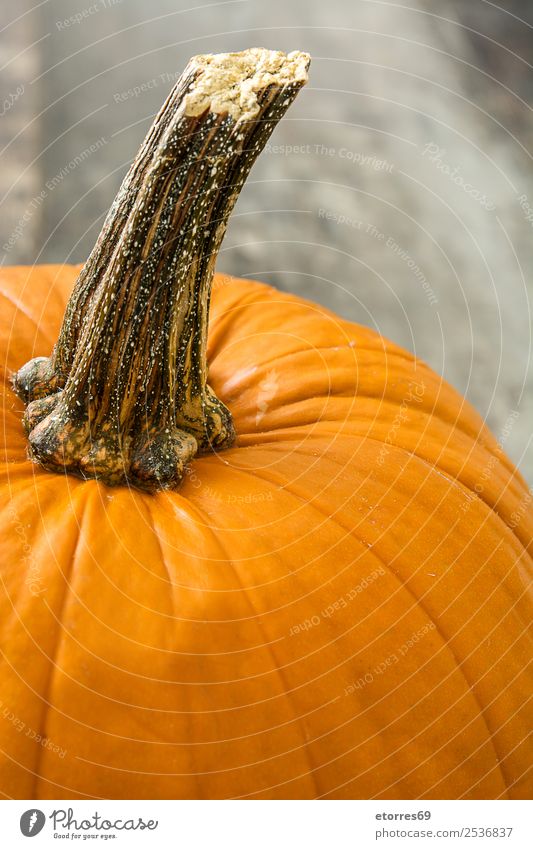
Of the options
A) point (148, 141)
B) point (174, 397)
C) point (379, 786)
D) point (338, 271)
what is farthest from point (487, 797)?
point (338, 271)

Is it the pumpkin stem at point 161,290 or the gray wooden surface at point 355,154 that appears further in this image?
the gray wooden surface at point 355,154

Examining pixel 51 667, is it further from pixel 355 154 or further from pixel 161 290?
pixel 355 154

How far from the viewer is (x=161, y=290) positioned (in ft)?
1.79

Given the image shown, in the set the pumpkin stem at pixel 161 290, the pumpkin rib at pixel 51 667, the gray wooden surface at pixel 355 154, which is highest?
the gray wooden surface at pixel 355 154

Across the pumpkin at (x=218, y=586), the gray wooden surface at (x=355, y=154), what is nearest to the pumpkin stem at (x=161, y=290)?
the pumpkin at (x=218, y=586)

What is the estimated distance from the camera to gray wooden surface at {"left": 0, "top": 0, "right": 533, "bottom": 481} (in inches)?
47.6

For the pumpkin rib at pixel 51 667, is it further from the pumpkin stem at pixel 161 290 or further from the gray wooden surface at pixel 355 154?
the gray wooden surface at pixel 355 154

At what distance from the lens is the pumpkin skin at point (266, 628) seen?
1.57ft

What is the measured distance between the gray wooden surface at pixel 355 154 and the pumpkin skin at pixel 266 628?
644mm

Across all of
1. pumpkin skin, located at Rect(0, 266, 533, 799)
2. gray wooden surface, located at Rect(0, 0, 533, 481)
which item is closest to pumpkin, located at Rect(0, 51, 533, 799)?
pumpkin skin, located at Rect(0, 266, 533, 799)

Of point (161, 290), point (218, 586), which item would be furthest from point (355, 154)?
point (218, 586)

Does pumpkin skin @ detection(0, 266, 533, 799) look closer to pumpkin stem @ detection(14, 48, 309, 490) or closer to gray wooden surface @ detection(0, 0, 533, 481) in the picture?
pumpkin stem @ detection(14, 48, 309, 490)

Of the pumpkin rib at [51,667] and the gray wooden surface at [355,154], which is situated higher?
the gray wooden surface at [355,154]

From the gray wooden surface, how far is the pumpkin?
0.63 metres
